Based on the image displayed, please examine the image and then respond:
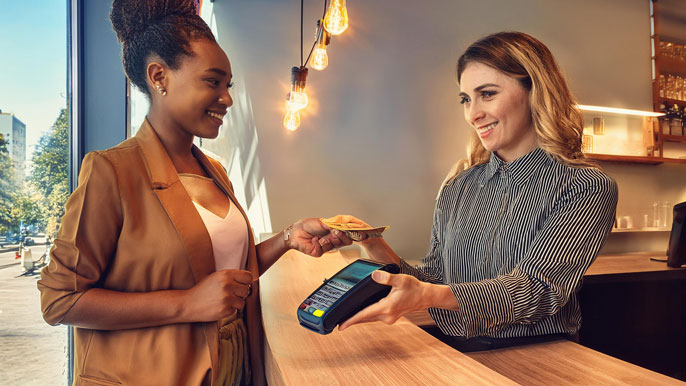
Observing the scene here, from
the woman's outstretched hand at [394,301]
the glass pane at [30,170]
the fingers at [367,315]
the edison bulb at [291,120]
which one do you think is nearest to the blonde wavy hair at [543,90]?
the woman's outstretched hand at [394,301]

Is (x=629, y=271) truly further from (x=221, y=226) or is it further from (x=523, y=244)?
(x=221, y=226)

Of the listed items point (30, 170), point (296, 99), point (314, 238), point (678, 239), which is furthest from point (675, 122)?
point (30, 170)

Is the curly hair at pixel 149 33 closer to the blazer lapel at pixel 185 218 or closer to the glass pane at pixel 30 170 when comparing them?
the blazer lapel at pixel 185 218

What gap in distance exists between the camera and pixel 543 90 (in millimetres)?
1413

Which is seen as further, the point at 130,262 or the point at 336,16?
the point at 336,16

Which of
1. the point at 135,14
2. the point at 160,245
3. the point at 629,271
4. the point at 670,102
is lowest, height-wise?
the point at 629,271

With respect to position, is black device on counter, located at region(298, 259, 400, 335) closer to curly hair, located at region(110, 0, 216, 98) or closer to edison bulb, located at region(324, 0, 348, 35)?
curly hair, located at region(110, 0, 216, 98)

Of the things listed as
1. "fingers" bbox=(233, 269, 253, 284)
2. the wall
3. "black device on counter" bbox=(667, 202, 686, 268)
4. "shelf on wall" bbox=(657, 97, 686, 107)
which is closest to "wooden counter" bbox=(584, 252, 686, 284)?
"black device on counter" bbox=(667, 202, 686, 268)

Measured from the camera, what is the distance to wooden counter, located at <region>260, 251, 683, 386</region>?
0.81 metres

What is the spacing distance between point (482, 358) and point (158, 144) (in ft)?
3.57

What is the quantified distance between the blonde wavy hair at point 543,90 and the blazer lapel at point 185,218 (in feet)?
3.65

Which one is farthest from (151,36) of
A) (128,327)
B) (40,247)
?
(40,247)

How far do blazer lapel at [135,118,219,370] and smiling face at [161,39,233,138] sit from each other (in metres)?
0.12

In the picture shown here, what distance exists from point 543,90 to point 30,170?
1.84 meters
